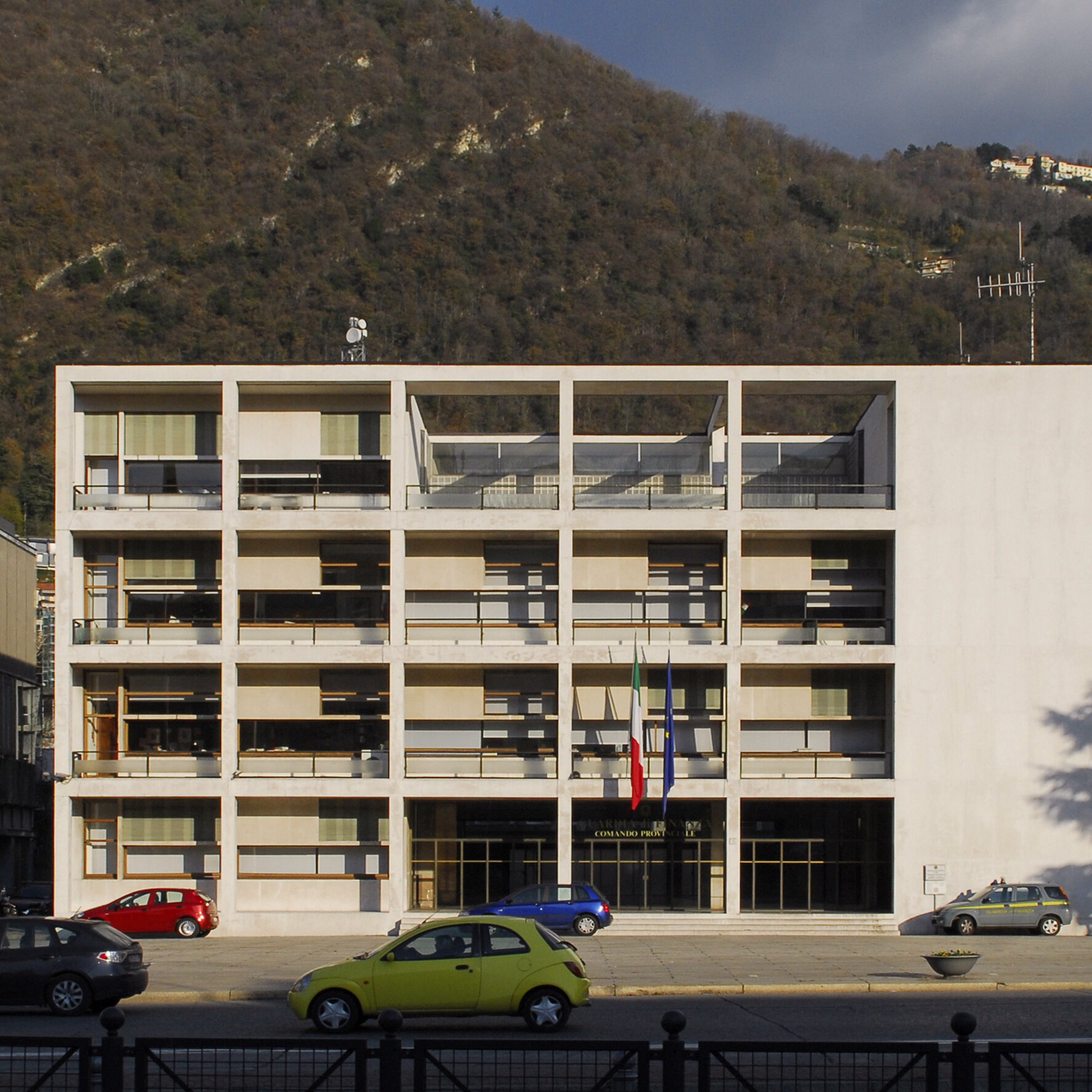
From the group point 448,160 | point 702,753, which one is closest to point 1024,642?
point 702,753

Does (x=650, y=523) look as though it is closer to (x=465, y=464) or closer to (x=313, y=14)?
(x=465, y=464)

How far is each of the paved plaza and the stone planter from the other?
0.73 ft

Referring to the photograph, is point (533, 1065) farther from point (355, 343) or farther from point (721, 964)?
point (355, 343)

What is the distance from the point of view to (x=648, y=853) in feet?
145

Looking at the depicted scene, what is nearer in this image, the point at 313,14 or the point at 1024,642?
the point at 1024,642

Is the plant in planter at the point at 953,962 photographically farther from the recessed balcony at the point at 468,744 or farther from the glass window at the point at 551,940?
the recessed balcony at the point at 468,744

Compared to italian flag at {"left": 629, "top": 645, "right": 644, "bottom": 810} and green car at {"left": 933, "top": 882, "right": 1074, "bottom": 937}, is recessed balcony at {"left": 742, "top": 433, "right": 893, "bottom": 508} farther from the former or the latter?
green car at {"left": 933, "top": 882, "right": 1074, "bottom": 937}

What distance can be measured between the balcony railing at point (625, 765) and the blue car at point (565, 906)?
436 centimetres

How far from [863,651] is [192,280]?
329 ft

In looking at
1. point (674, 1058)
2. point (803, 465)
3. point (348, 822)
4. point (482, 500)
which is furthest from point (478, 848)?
point (674, 1058)

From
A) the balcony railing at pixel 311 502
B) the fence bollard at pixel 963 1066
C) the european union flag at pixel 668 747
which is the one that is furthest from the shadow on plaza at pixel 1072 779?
the fence bollard at pixel 963 1066

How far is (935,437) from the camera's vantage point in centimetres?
4253

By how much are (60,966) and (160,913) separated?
18891mm

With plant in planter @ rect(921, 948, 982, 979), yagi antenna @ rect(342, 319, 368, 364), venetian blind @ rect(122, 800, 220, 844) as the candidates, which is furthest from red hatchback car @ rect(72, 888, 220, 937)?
plant in planter @ rect(921, 948, 982, 979)
